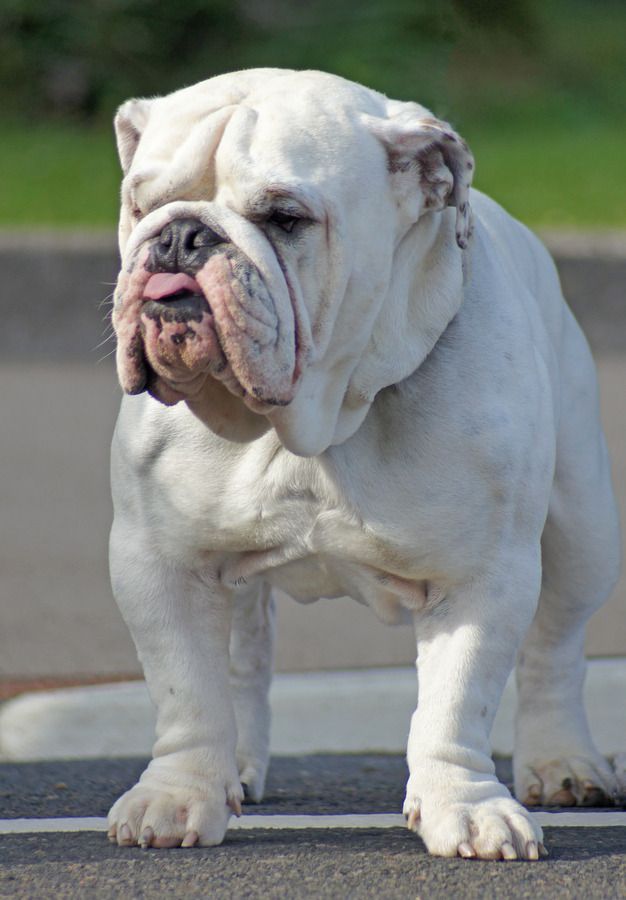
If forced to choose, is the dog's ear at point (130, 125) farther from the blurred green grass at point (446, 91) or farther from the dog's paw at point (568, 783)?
the blurred green grass at point (446, 91)

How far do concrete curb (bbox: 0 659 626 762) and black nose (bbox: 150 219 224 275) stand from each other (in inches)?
Result: 83.1

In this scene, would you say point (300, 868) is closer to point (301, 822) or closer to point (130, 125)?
point (301, 822)

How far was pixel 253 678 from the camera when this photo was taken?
14.6 feet

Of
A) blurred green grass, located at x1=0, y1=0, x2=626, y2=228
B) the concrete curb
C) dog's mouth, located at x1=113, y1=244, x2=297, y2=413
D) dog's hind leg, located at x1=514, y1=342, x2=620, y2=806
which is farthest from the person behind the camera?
blurred green grass, located at x1=0, y1=0, x2=626, y2=228

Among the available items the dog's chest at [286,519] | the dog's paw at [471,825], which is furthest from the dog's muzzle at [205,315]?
the dog's paw at [471,825]

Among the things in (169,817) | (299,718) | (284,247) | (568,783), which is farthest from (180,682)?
(299,718)

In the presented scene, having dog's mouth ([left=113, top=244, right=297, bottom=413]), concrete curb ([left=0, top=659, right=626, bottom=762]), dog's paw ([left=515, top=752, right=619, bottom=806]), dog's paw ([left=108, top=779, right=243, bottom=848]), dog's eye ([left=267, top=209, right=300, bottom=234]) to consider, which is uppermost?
dog's eye ([left=267, top=209, right=300, bottom=234])

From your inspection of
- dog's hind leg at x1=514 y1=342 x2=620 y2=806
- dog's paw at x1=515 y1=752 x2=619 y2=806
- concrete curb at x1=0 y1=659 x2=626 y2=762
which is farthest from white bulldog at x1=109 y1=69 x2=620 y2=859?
concrete curb at x1=0 y1=659 x2=626 y2=762

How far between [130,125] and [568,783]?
190 centimetres

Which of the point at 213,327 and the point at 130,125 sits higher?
the point at 130,125

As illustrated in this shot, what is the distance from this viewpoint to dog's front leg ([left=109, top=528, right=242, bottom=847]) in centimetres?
359

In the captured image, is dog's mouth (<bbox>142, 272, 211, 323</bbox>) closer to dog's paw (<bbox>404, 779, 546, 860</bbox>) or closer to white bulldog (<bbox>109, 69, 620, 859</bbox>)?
white bulldog (<bbox>109, 69, 620, 859</bbox>)

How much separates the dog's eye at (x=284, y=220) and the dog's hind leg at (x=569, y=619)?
120cm

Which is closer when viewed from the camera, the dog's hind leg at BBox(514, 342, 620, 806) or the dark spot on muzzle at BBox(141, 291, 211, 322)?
the dark spot on muzzle at BBox(141, 291, 211, 322)
